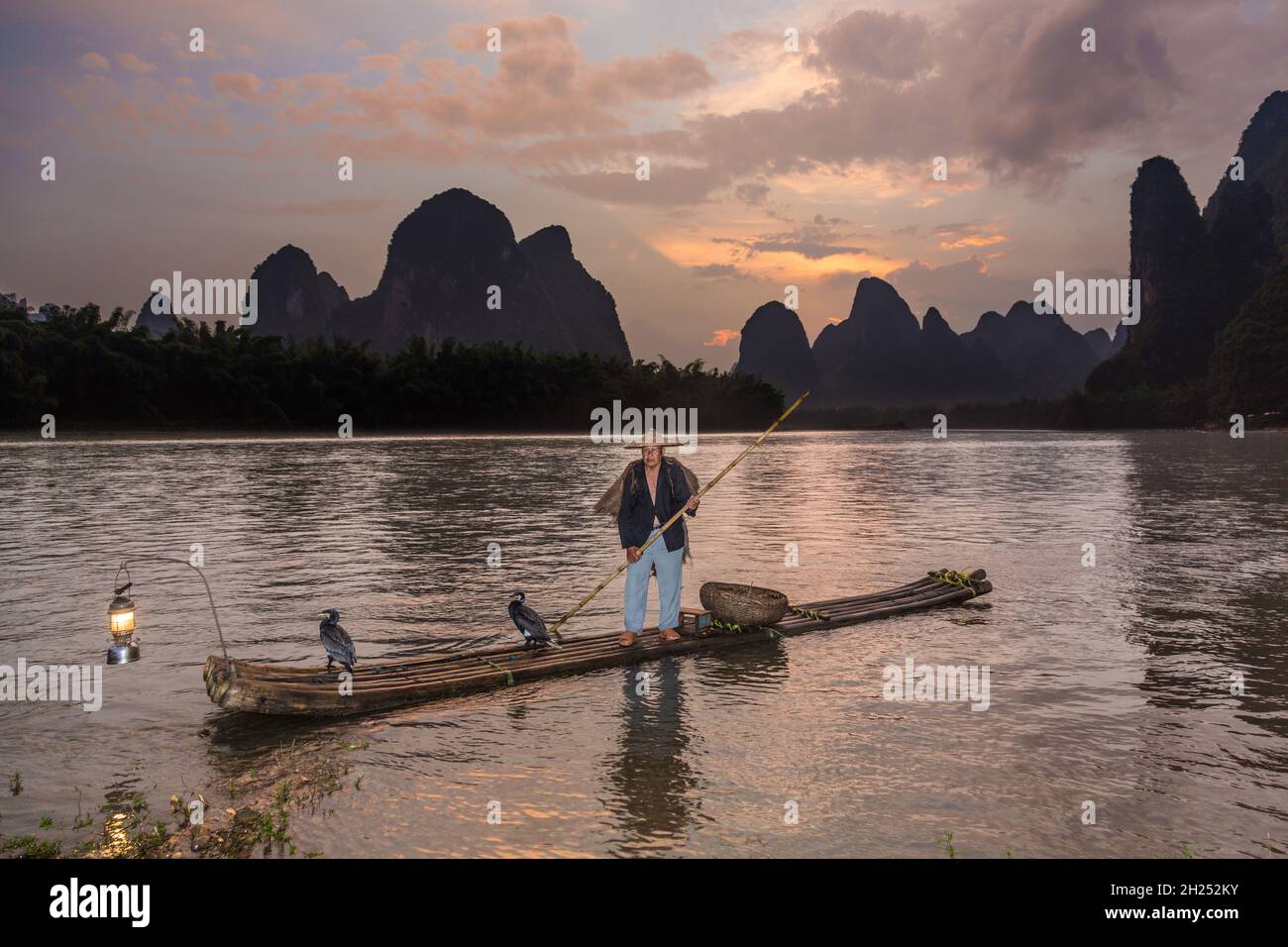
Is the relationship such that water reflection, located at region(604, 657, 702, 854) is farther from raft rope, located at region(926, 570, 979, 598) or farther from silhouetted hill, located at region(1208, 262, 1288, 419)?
silhouetted hill, located at region(1208, 262, 1288, 419)

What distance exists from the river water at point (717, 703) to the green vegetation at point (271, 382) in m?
49.2

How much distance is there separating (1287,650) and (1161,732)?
12.6 ft

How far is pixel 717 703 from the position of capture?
26.1 feet

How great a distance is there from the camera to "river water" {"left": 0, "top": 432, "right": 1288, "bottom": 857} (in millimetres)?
5520

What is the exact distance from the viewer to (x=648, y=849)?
16.8ft

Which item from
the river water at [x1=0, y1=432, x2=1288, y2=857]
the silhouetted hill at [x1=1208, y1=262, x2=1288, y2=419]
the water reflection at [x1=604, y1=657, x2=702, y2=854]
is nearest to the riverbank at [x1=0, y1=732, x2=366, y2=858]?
the river water at [x1=0, y1=432, x2=1288, y2=857]

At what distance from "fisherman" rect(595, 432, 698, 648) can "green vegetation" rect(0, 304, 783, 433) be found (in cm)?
6235

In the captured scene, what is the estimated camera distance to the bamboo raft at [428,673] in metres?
7.27

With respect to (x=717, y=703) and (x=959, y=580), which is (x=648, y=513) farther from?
(x=959, y=580)

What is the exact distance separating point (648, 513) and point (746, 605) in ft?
5.76

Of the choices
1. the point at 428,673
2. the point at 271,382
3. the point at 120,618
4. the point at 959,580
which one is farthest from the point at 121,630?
the point at 271,382

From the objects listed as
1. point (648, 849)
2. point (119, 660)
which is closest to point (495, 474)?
point (119, 660)

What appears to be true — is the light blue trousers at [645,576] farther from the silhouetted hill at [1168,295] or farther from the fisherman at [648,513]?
the silhouetted hill at [1168,295]
